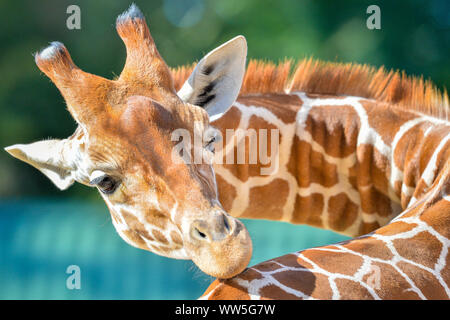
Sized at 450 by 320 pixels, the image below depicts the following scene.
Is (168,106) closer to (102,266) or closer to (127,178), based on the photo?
(127,178)

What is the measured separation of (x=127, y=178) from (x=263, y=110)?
1029mm

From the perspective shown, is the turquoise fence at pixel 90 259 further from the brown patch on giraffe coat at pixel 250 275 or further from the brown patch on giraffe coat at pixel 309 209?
the brown patch on giraffe coat at pixel 250 275

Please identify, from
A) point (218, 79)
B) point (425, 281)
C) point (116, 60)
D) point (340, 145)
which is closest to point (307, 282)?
point (425, 281)

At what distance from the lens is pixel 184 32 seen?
8.01 meters

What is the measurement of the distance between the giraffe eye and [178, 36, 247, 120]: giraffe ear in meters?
0.45

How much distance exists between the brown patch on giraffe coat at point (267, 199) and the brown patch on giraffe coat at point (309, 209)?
0.27 feet

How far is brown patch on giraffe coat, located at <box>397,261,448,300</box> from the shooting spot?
164 cm

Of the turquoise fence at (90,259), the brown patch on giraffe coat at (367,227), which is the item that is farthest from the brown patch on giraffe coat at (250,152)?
the turquoise fence at (90,259)

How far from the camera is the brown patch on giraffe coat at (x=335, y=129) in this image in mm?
2506

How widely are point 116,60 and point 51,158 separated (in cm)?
595

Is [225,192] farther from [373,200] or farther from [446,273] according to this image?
[446,273]

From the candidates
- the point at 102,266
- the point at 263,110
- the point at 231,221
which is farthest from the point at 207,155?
the point at 102,266

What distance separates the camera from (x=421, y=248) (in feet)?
5.81

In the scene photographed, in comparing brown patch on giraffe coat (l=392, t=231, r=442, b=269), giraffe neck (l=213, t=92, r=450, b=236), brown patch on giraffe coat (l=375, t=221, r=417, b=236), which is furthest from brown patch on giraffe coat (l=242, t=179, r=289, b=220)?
brown patch on giraffe coat (l=392, t=231, r=442, b=269)
